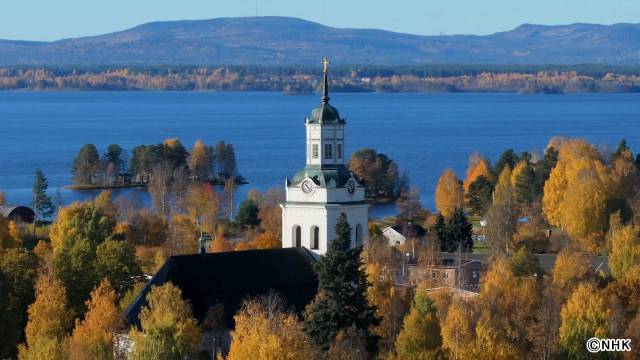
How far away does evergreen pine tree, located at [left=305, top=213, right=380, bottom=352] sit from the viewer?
Answer: 1356 inches

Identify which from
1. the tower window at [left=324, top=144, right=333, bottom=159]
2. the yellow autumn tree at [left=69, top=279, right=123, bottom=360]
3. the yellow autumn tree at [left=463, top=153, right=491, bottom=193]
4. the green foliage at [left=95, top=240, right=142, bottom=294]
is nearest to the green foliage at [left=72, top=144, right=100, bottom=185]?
the yellow autumn tree at [left=463, top=153, right=491, bottom=193]

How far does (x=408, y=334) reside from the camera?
3397 cm

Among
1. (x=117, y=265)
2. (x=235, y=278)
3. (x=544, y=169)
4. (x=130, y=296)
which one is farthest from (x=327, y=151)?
(x=544, y=169)

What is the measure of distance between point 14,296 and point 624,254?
53.9 feet

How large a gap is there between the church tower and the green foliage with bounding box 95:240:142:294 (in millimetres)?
4034

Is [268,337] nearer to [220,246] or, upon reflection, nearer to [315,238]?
[315,238]

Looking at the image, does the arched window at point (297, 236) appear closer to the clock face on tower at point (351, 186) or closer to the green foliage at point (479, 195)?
the clock face on tower at point (351, 186)

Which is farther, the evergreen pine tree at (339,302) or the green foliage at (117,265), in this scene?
the green foliage at (117,265)

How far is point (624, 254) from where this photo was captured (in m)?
45.3

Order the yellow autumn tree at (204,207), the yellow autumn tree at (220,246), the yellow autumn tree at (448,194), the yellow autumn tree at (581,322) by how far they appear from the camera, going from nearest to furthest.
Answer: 1. the yellow autumn tree at (581,322)
2. the yellow autumn tree at (220,246)
3. the yellow autumn tree at (204,207)
4. the yellow autumn tree at (448,194)

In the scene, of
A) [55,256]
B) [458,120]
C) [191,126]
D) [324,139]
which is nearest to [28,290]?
[55,256]

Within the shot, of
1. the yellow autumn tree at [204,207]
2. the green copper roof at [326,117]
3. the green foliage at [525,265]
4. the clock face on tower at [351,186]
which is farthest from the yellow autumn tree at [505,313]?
the yellow autumn tree at [204,207]

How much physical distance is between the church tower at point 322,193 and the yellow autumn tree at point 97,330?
16.8 ft

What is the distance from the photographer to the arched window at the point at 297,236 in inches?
1580
